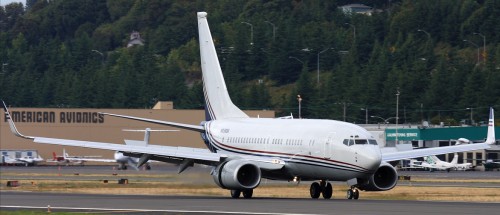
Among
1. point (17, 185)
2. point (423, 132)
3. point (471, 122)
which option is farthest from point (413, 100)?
point (17, 185)

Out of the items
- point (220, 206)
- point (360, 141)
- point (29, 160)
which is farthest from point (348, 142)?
point (29, 160)

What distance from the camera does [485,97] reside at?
180625 millimetres

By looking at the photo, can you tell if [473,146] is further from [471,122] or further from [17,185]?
[471,122]

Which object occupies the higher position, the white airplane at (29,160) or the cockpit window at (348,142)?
the cockpit window at (348,142)

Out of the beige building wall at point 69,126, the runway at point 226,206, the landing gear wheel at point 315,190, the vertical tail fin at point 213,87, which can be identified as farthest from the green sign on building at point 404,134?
the runway at point 226,206

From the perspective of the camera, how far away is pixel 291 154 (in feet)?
197

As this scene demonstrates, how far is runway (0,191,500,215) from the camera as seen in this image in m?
46.0

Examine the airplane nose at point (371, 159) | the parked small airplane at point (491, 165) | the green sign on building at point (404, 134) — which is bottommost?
the parked small airplane at point (491, 165)

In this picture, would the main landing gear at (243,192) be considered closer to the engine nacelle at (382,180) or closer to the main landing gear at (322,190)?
the main landing gear at (322,190)

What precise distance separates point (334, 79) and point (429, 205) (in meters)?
149

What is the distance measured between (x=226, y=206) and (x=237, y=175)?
839cm

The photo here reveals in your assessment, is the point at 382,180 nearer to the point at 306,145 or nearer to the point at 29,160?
the point at 306,145

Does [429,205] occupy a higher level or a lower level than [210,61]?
lower

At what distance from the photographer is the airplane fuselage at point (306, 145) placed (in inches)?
2228
